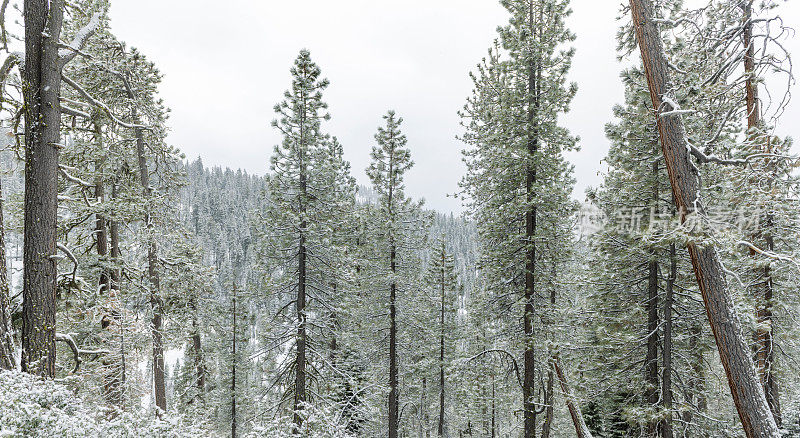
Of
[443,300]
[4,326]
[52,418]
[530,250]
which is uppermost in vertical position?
[530,250]

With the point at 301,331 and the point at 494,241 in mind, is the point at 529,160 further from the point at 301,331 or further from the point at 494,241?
the point at 301,331

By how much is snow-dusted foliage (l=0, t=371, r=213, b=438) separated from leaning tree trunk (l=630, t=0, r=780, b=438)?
20.9 ft

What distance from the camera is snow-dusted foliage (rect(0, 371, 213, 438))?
3.04m

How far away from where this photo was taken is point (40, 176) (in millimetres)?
4473

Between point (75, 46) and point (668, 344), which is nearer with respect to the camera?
point (75, 46)

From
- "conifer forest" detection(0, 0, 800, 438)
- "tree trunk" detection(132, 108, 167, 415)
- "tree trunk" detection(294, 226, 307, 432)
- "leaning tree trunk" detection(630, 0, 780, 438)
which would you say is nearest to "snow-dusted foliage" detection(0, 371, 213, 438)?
"conifer forest" detection(0, 0, 800, 438)

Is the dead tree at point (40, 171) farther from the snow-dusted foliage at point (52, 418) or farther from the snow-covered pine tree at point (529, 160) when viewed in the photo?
the snow-covered pine tree at point (529, 160)

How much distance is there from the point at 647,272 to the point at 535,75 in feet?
20.9

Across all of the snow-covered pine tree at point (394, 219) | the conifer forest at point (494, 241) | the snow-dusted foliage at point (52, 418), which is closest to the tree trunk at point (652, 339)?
the conifer forest at point (494, 241)

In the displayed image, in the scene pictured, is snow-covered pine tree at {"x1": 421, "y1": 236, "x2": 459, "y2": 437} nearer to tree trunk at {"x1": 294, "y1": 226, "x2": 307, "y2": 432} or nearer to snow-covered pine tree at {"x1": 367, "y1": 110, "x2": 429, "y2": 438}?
snow-covered pine tree at {"x1": 367, "y1": 110, "x2": 429, "y2": 438}

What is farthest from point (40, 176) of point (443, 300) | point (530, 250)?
point (443, 300)

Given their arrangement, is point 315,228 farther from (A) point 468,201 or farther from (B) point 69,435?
(B) point 69,435

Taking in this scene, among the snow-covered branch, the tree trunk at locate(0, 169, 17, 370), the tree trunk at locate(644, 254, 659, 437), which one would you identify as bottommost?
the tree trunk at locate(644, 254, 659, 437)

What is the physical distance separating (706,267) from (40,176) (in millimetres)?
8369
